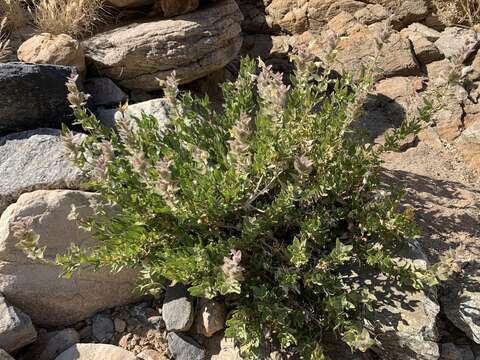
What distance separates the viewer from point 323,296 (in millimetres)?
3123

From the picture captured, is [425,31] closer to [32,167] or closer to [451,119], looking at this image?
[451,119]

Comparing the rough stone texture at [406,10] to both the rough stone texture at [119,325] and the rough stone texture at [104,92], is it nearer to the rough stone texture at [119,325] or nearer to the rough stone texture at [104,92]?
the rough stone texture at [104,92]

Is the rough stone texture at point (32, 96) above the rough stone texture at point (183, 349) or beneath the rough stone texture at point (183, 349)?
above

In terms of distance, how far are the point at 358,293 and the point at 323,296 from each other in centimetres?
24

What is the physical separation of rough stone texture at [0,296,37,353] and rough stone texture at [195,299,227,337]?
3.33ft

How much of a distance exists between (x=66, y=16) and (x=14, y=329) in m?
3.11

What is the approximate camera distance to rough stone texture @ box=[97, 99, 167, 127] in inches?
161

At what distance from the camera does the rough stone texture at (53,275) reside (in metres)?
3.23

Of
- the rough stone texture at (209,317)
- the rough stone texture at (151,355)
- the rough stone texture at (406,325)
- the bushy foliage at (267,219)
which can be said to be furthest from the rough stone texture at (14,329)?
the rough stone texture at (406,325)

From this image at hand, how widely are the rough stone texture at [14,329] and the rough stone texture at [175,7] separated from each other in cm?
316

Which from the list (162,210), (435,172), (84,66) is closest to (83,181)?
(162,210)

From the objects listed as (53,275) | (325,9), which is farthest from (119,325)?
(325,9)

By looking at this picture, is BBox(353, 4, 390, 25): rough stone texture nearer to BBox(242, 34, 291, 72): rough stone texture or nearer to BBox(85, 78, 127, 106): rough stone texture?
BBox(242, 34, 291, 72): rough stone texture

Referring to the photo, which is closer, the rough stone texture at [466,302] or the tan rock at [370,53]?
the rough stone texture at [466,302]
